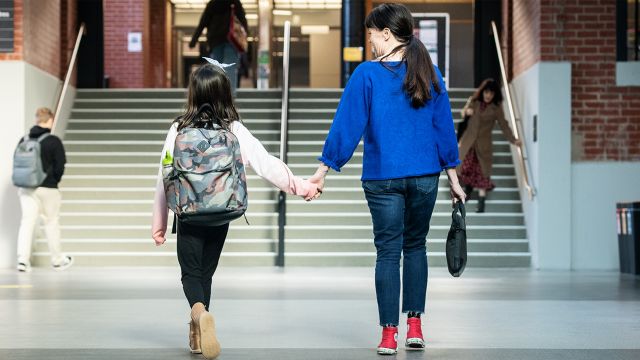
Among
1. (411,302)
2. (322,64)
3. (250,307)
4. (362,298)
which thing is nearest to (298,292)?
(362,298)

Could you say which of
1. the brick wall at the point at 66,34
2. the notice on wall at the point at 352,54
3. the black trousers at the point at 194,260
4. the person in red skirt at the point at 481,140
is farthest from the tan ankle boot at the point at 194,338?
the notice on wall at the point at 352,54

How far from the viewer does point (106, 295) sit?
28.5 feet

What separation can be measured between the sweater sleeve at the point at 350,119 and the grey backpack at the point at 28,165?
6.86 meters

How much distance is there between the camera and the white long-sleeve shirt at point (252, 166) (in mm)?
5281

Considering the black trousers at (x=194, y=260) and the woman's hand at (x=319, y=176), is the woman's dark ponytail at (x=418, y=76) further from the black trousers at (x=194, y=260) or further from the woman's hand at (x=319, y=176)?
the black trousers at (x=194, y=260)

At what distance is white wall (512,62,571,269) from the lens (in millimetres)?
12320

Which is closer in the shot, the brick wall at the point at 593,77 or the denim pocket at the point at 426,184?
the denim pocket at the point at 426,184

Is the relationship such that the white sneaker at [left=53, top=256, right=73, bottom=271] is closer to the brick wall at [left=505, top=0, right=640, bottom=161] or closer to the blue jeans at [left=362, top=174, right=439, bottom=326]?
the brick wall at [left=505, top=0, right=640, bottom=161]

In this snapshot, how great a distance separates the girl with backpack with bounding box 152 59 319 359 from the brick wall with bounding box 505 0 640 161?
25.8 ft

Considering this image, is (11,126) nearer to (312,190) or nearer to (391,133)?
(312,190)

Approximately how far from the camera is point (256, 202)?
13383 mm

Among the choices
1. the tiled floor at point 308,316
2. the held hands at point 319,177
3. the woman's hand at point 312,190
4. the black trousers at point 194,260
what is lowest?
the tiled floor at point 308,316

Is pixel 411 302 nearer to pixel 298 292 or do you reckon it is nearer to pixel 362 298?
pixel 362 298

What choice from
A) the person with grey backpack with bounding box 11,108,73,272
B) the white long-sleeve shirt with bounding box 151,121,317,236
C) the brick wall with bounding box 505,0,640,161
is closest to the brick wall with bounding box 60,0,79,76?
the person with grey backpack with bounding box 11,108,73,272
